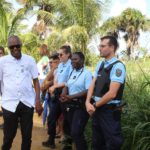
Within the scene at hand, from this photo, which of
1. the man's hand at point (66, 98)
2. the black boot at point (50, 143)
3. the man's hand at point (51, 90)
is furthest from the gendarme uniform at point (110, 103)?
the black boot at point (50, 143)

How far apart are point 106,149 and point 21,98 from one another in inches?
53.1

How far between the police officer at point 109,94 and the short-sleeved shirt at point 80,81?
78 centimetres

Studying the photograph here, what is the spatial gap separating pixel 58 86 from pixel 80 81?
3.26 ft

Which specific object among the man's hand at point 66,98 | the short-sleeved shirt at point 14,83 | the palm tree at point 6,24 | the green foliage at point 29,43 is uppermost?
the palm tree at point 6,24

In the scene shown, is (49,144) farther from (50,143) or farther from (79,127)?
(79,127)

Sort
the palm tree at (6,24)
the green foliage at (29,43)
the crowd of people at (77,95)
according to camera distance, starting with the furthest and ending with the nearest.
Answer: the green foliage at (29,43) → the palm tree at (6,24) → the crowd of people at (77,95)

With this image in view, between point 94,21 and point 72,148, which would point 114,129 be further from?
point 94,21

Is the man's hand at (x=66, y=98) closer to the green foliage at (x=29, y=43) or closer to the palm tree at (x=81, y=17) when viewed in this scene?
the palm tree at (x=81, y=17)

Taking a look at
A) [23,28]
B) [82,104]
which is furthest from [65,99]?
[23,28]

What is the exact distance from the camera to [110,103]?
5.37 metres

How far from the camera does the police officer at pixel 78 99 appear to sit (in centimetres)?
627

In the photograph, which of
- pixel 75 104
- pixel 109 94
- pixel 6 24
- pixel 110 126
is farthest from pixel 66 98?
pixel 6 24

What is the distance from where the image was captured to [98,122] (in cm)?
556

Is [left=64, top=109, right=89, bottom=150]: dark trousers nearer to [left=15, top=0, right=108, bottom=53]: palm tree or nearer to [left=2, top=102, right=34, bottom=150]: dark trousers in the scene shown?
[left=2, top=102, right=34, bottom=150]: dark trousers
